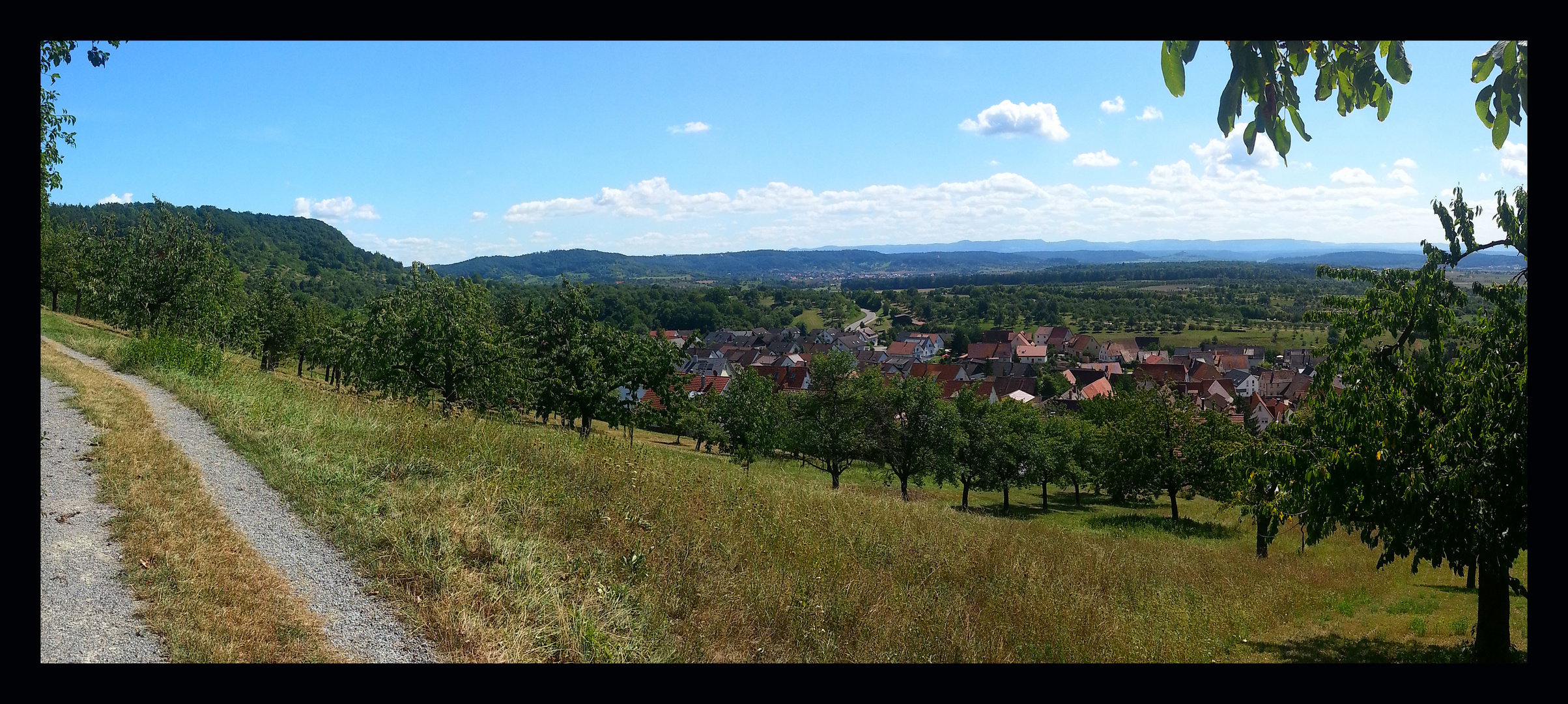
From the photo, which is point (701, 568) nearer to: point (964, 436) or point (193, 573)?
point (193, 573)

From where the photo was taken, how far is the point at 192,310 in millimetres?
27656

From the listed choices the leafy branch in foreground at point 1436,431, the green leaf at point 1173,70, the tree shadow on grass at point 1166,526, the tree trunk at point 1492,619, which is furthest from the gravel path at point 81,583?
→ the tree shadow on grass at point 1166,526

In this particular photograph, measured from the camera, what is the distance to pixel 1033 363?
4906 inches

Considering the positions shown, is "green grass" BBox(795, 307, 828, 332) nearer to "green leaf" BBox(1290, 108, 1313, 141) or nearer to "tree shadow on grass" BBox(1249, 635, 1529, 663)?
"tree shadow on grass" BBox(1249, 635, 1529, 663)

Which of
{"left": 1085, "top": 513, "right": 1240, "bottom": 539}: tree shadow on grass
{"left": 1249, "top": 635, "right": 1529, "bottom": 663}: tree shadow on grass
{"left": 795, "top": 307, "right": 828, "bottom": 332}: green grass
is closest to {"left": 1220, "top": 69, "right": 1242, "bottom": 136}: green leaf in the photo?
{"left": 1249, "top": 635, "right": 1529, "bottom": 663}: tree shadow on grass

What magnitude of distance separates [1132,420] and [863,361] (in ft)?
292

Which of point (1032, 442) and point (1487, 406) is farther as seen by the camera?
point (1032, 442)

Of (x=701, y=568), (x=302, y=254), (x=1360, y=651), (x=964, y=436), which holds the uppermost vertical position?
(x=302, y=254)

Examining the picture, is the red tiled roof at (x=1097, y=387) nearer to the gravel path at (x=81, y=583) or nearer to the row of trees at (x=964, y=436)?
the row of trees at (x=964, y=436)

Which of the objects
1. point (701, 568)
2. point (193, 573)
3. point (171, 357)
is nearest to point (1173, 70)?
point (701, 568)

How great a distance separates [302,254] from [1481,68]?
628 feet
